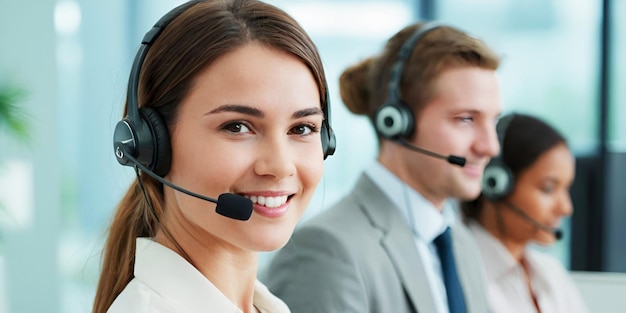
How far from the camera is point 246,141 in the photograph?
3.34ft

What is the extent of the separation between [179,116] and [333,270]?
68 cm

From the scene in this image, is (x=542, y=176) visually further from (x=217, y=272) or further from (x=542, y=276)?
(x=217, y=272)

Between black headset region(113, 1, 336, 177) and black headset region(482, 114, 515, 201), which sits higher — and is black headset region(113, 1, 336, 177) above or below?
above

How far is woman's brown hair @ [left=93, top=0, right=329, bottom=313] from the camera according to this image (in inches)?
40.6

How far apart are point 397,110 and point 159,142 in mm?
925

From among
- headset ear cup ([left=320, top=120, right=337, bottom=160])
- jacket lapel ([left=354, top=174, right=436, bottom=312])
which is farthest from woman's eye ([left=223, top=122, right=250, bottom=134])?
jacket lapel ([left=354, top=174, right=436, bottom=312])

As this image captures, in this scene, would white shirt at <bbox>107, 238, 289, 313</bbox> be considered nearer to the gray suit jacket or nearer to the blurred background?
the gray suit jacket

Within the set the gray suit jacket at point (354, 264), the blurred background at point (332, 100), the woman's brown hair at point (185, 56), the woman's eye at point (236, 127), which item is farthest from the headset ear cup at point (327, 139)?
the blurred background at point (332, 100)

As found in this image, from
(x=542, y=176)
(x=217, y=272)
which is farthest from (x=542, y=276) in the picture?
(x=217, y=272)

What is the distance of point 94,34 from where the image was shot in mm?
4602

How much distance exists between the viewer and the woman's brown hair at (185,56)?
1032 millimetres

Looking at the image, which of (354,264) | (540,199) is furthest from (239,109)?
(540,199)

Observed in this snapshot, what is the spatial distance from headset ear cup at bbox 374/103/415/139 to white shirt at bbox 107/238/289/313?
0.87m

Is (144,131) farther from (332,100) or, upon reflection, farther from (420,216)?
(332,100)
